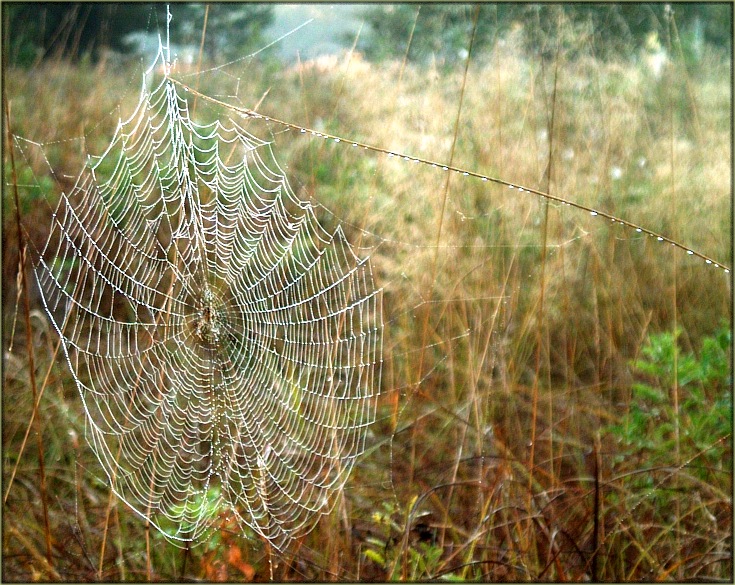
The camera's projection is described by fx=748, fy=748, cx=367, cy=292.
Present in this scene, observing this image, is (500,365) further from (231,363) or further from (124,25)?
(124,25)

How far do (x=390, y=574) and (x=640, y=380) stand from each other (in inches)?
61.0

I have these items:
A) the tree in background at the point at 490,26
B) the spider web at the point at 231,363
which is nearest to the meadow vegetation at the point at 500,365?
the spider web at the point at 231,363

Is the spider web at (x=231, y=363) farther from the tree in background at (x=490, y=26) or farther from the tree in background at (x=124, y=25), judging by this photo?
the tree in background at (x=124, y=25)

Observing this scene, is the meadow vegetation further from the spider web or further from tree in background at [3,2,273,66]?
tree in background at [3,2,273,66]

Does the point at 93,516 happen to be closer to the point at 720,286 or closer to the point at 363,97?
the point at 720,286

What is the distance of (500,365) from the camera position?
262cm

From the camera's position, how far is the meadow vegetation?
6.98ft

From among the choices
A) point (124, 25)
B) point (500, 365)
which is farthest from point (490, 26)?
point (500, 365)

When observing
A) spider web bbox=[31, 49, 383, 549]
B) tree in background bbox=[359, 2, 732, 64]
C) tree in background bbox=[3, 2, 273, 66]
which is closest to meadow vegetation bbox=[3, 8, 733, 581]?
spider web bbox=[31, 49, 383, 549]

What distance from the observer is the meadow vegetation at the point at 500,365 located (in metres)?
2.13

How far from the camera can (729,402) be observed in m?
2.38

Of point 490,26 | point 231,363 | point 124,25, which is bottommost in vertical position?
point 231,363

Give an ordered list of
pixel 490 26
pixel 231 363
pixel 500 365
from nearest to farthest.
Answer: pixel 500 365, pixel 231 363, pixel 490 26

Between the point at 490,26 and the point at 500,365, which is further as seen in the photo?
the point at 490,26
